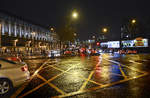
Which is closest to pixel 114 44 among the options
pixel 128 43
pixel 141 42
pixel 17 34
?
pixel 128 43

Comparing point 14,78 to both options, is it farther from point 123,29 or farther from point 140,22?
point 123,29

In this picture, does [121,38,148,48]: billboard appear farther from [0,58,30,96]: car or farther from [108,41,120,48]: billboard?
[0,58,30,96]: car

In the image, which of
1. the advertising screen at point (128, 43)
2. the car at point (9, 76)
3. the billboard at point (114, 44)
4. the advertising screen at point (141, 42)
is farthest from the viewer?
the billboard at point (114, 44)

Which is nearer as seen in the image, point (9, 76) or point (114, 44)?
point (9, 76)

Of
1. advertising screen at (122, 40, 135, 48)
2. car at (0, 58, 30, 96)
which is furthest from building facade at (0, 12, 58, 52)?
car at (0, 58, 30, 96)

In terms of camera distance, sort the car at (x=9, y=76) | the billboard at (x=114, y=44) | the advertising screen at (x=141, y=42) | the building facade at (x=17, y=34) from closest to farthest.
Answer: the car at (x=9, y=76) < the advertising screen at (x=141, y=42) < the building facade at (x=17, y=34) < the billboard at (x=114, y=44)

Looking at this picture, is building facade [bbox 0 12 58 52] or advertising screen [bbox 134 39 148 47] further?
building facade [bbox 0 12 58 52]

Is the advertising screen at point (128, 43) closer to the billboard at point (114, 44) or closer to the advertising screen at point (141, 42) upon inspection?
the advertising screen at point (141, 42)

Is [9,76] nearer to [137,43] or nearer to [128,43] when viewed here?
[137,43]

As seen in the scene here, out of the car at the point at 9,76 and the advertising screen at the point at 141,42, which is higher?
the advertising screen at the point at 141,42

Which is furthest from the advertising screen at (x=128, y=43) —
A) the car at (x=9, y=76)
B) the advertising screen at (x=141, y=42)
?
the car at (x=9, y=76)

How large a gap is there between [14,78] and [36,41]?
201ft

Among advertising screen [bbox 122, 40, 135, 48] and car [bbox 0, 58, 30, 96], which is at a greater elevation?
advertising screen [bbox 122, 40, 135, 48]

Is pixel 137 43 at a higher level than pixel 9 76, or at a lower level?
higher
